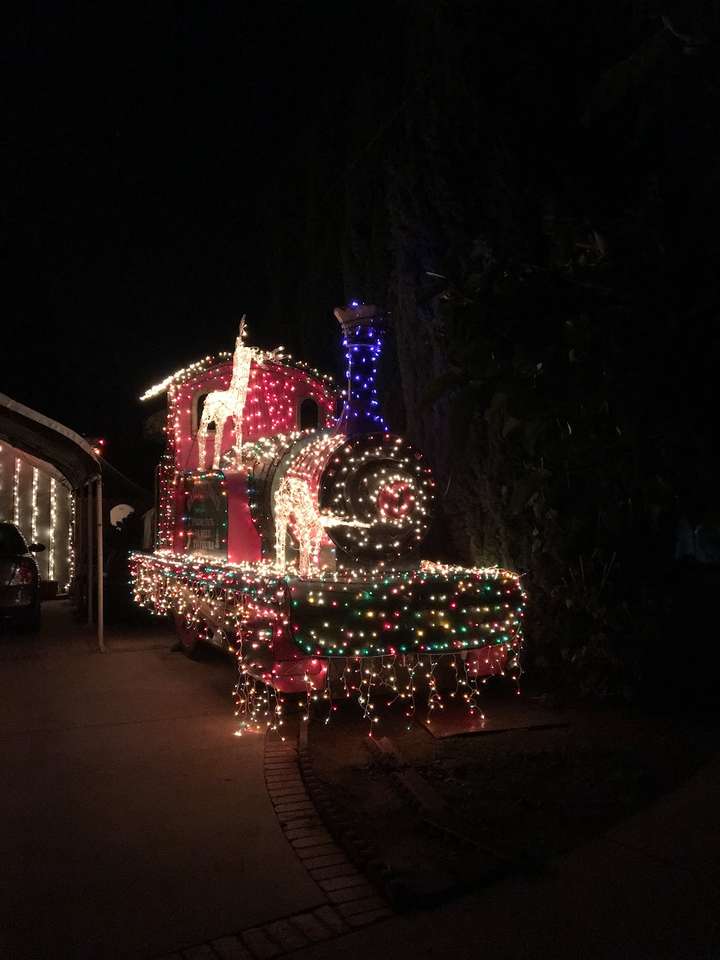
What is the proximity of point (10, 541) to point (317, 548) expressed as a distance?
6246mm

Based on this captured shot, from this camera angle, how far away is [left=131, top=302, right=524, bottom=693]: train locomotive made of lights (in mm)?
5625

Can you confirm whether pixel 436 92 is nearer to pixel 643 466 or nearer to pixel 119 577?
pixel 643 466

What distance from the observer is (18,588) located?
1079cm

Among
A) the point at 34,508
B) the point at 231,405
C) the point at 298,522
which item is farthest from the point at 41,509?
the point at 298,522

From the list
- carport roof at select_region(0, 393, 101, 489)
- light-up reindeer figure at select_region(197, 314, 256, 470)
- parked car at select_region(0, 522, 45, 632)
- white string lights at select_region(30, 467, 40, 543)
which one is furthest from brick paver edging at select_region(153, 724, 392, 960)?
white string lights at select_region(30, 467, 40, 543)

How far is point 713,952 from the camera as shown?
2.79 m

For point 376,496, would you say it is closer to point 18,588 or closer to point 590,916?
point 590,916

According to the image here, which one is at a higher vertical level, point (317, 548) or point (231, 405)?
point (231, 405)

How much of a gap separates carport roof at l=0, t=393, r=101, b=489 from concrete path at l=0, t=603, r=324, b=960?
3161 millimetres

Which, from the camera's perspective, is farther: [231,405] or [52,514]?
[52,514]

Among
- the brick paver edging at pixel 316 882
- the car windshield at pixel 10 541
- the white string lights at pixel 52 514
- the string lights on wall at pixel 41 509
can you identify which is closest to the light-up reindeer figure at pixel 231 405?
the car windshield at pixel 10 541

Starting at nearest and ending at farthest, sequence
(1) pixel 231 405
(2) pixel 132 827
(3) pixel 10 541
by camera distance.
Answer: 1. (2) pixel 132 827
2. (1) pixel 231 405
3. (3) pixel 10 541

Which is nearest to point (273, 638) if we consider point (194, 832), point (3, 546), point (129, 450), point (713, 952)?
point (194, 832)

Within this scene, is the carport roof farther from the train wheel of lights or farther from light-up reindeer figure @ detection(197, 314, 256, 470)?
the train wheel of lights
